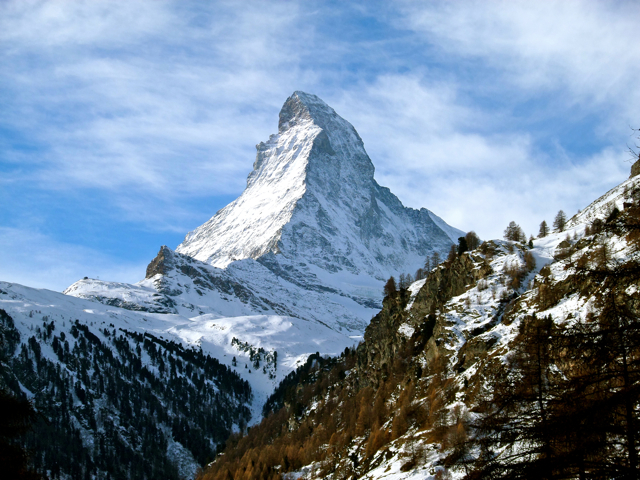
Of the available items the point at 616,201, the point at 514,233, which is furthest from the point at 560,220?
the point at 616,201

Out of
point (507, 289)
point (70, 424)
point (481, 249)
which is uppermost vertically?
point (481, 249)

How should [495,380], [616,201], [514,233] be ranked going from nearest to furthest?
[495,380] < [616,201] < [514,233]

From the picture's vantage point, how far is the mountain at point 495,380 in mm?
11016

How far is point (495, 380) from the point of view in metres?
24.7

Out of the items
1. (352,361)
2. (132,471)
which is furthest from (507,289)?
(132,471)

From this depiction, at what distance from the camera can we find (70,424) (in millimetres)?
197875

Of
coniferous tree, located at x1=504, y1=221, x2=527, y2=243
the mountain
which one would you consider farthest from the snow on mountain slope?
coniferous tree, located at x1=504, y1=221, x2=527, y2=243

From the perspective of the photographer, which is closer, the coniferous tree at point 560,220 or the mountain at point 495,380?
the mountain at point 495,380

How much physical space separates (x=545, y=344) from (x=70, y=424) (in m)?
222

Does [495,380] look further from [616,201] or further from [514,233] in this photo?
[514,233]

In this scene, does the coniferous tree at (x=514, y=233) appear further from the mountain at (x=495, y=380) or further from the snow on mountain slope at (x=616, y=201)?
the mountain at (x=495, y=380)

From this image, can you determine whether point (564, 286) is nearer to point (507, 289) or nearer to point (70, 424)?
point (507, 289)

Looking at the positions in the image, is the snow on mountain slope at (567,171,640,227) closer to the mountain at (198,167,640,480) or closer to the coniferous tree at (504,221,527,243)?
the mountain at (198,167,640,480)

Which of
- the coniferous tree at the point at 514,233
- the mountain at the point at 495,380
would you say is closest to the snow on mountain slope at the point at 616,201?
the mountain at the point at 495,380
